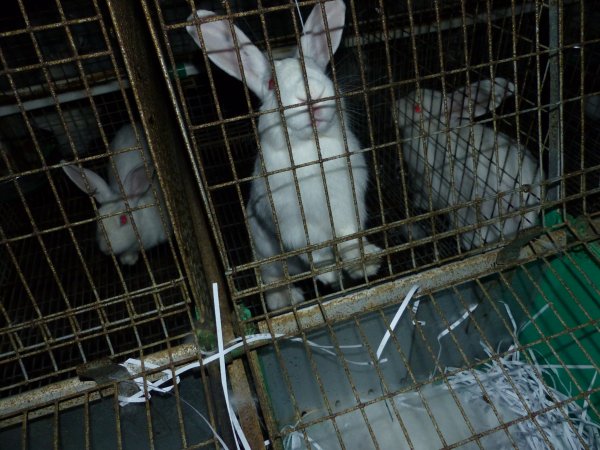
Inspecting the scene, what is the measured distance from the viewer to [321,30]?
1632 mm

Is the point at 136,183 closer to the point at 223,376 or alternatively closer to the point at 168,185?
the point at 168,185

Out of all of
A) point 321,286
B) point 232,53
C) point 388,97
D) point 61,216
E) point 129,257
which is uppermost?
point 232,53

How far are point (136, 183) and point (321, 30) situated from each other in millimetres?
1186

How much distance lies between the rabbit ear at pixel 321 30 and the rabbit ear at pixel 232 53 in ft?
0.51

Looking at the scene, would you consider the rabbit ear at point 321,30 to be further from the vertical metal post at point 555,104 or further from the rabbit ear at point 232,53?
the vertical metal post at point 555,104

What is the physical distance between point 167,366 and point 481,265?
2.96ft

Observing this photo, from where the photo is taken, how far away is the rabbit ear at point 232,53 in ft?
4.81

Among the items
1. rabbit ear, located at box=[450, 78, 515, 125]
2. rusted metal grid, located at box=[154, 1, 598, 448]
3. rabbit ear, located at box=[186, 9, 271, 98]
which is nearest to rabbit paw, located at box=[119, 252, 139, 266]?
rusted metal grid, located at box=[154, 1, 598, 448]

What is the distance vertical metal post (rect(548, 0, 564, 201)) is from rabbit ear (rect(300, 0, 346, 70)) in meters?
0.54

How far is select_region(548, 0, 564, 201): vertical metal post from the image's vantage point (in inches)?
51.6

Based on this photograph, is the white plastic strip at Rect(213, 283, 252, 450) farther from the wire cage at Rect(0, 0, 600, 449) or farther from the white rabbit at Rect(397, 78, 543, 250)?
the white rabbit at Rect(397, 78, 543, 250)

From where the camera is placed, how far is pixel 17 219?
290 centimetres

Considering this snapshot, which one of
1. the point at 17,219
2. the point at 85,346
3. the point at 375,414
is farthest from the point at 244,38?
the point at 17,219

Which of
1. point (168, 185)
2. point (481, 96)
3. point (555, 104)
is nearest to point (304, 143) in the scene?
point (168, 185)
